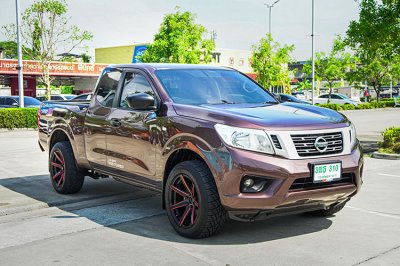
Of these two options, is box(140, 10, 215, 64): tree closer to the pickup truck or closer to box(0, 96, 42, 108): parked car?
box(0, 96, 42, 108): parked car

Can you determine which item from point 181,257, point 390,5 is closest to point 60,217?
point 181,257

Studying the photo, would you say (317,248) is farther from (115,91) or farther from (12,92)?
(12,92)

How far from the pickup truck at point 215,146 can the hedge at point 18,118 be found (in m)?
16.6

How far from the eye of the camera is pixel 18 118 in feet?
74.0

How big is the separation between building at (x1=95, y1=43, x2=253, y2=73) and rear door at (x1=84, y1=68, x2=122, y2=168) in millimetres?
59847

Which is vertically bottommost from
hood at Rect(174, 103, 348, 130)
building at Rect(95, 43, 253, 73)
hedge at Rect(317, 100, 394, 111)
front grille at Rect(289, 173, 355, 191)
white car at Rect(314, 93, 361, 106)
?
hedge at Rect(317, 100, 394, 111)

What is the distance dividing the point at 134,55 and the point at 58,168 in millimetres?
59847

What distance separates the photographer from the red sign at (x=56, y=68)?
4319cm

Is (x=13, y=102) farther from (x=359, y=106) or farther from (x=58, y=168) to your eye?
(x=359, y=106)

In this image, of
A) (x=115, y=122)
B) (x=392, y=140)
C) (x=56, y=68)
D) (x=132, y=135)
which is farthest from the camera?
(x=56, y=68)

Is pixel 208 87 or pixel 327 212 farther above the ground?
pixel 208 87

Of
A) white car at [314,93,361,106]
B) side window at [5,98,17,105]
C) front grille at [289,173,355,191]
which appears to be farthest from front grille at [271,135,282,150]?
white car at [314,93,361,106]

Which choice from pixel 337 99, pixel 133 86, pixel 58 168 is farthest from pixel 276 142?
pixel 337 99

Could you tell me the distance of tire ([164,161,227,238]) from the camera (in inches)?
199
